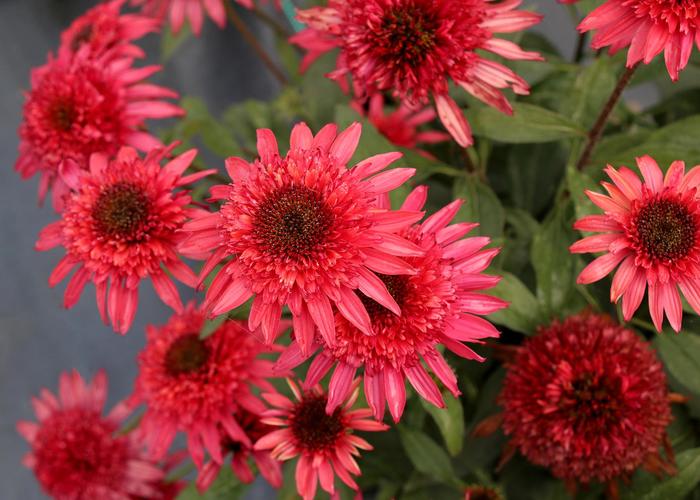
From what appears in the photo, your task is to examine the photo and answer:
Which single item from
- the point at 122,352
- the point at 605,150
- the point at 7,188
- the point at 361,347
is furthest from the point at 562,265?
the point at 7,188

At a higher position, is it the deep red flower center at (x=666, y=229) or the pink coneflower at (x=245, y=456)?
the deep red flower center at (x=666, y=229)

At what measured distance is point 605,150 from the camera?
703 millimetres

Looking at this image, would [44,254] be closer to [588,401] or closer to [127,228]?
[127,228]

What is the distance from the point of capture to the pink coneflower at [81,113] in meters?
0.67

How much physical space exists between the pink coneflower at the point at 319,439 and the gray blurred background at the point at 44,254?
2.32 ft

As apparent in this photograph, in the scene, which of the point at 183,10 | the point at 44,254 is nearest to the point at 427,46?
the point at 183,10

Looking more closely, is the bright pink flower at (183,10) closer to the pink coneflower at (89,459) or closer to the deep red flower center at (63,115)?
the deep red flower center at (63,115)

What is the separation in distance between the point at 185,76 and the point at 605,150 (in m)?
0.97

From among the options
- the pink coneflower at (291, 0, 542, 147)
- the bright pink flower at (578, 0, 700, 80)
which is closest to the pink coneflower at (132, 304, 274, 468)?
the pink coneflower at (291, 0, 542, 147)

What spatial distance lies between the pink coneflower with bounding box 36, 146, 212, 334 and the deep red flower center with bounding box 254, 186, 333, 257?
0.12 meters

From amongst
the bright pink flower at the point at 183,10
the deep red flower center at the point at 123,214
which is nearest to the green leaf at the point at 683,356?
the deep red flower center at the point at 123,214

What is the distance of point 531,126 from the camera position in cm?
63

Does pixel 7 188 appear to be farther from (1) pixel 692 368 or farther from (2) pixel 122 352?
(1) pixel 692 368

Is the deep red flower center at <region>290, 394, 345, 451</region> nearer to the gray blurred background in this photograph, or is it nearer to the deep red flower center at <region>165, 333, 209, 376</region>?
the deep red flower center at <region>165, 333, 209, 376</region>
